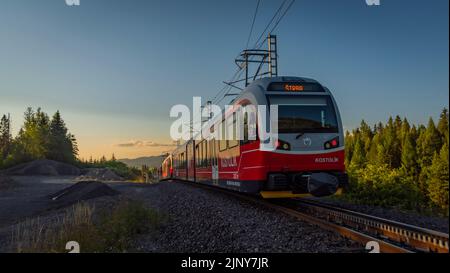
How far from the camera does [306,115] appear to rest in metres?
10.2

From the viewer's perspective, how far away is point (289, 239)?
7090 mm

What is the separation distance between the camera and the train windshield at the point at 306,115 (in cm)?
999

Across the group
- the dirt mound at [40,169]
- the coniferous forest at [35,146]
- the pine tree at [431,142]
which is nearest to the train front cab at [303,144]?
the pine tree at [431,142]

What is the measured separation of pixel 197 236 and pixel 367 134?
7195 centimetres

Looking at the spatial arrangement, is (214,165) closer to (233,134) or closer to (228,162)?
(228,162)

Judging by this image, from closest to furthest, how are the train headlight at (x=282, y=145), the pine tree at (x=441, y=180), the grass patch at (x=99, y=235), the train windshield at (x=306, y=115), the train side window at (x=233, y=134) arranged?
the pine tree at (x=441, y=180)
the grass patch at (x=99, y=235)
the train headlight at (x=282, y=145)
the train windshield at (x=306, y=115)
the train side window at (x=233, y=134)

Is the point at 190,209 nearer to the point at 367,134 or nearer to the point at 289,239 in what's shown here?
the point at 289,239

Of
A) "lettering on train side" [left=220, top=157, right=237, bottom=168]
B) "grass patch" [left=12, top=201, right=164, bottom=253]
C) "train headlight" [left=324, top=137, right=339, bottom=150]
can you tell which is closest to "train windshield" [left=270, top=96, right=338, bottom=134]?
"train headlight" [left=324, top=137, right=339, bottom=150]

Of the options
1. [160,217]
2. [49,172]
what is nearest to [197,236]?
[160,217]

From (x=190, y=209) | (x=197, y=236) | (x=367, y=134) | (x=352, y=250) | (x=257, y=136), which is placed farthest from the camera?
(x=367, y=134)

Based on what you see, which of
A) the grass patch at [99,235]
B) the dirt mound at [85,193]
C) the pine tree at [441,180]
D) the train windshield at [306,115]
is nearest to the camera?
the pine tree at [441,180]

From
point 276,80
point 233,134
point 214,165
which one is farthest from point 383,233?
point 214,165

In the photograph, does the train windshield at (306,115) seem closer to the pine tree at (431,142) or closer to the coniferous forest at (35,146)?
the pine tree at (431,142)
